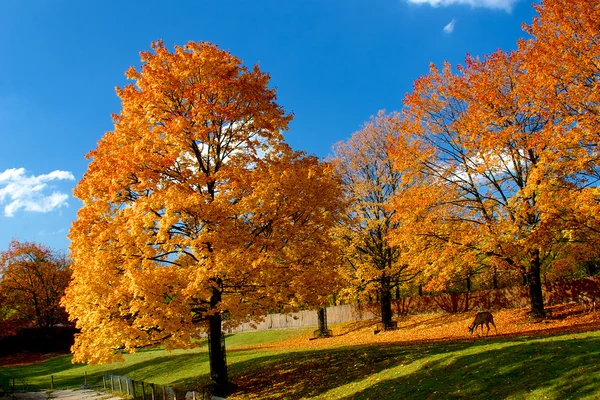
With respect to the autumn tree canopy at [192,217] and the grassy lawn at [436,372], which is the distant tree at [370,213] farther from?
the autumn tree canopy at [192,217]

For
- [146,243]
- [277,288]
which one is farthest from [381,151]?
[146,243]

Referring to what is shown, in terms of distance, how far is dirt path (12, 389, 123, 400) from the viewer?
2394 centimetres

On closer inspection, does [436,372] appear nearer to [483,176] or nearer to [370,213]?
[483,176]

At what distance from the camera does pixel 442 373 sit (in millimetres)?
13164

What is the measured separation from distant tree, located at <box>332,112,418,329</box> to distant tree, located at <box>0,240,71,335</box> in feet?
159

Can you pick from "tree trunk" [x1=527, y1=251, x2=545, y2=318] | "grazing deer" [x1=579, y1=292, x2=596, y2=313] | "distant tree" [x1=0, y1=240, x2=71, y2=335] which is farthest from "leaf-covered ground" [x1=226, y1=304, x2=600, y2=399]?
"distant tree" [x1=0, y1=240, x2=71, y2=335]

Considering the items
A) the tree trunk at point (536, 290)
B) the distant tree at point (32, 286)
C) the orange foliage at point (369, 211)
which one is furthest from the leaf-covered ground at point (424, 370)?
the distant tree at point (32, 286)

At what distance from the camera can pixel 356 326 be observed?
38719mm

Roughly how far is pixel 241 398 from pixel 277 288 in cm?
409

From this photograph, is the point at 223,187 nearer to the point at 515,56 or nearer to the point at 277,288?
the point at 277,288

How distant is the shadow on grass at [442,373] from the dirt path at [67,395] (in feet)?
30.3

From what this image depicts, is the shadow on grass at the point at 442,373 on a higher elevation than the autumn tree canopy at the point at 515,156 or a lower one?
lower

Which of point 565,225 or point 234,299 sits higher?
point 565,225

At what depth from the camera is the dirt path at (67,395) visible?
23941mm
